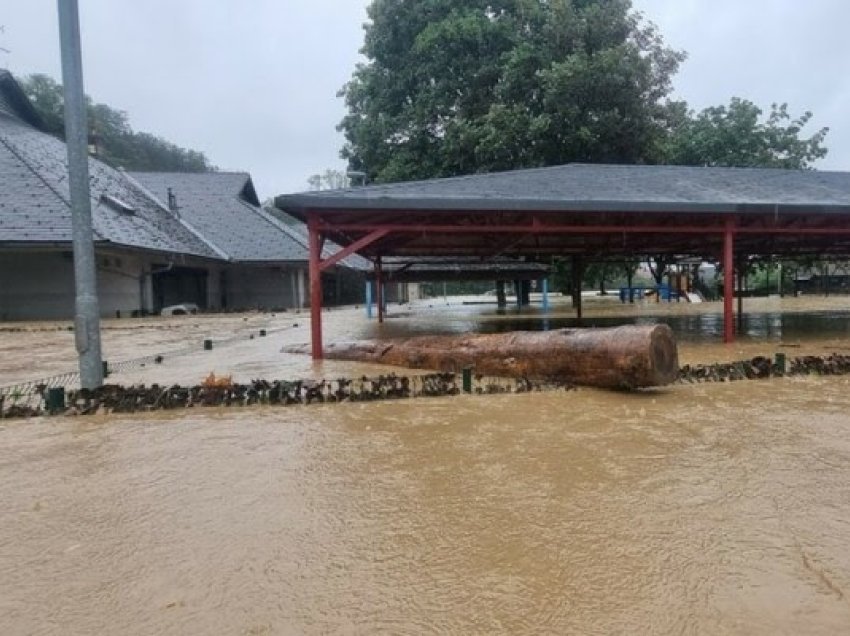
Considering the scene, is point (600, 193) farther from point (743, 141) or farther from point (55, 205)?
point (743, 141)

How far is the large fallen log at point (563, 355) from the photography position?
5.23 m

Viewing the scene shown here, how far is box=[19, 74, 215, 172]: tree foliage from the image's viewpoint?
4097cm

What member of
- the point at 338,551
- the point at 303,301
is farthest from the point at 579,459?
the point at 303,301

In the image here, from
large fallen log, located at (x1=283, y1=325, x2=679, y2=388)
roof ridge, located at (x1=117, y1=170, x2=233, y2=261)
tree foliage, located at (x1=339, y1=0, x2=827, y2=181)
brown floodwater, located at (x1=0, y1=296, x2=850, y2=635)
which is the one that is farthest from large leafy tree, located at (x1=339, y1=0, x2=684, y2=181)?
brown floodwater, located at (x1=0, y1=296, x2=850, y2=635)

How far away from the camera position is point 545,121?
2042cm

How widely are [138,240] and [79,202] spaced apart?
1491 cm

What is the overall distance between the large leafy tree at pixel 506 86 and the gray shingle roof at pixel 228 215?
5474 millimetres

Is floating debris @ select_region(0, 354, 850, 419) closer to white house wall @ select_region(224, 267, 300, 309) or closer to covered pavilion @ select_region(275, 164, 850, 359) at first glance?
covered pavilion @ select_region(275, 164, 850, 359)

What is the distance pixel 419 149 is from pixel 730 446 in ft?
73.6

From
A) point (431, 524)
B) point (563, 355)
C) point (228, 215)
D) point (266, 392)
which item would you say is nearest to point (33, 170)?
point (228, 215)

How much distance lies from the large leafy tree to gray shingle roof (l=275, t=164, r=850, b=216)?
929 centimetres

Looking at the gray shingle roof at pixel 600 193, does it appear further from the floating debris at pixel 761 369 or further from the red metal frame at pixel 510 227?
the floating debris at pixel 761 369

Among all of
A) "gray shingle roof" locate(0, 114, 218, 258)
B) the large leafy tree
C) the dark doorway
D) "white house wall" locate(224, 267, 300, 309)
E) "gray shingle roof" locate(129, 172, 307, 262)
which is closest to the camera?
"gray shingle roof" locate(0, 114, 218, 258)

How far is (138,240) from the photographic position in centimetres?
1900
